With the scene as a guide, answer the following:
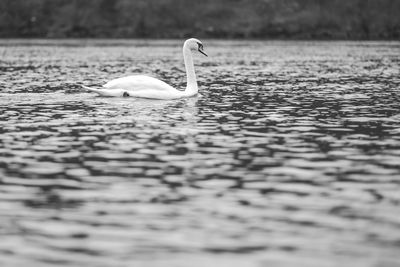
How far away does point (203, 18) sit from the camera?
18388cm

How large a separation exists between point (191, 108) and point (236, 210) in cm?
1400

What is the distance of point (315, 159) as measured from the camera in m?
16.2

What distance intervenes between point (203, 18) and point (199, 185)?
6759 inches

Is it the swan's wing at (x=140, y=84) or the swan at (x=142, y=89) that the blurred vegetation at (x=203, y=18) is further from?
the swan's wing at (x=140, y=84)

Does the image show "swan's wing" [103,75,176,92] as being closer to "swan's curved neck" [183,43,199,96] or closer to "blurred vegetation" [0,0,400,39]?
"swan's curved neck" [183,43,199,96]

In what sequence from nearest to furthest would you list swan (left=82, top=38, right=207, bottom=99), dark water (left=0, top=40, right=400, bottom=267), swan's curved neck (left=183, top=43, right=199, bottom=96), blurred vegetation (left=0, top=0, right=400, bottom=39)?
dark water (left=0, top=40, right=400, bottom=267) < swan (left=82, top=38, right=207, bottom=99) < swan's curved neck (left=183, top=43, right=199, bottom=96) < blurred vegetation (left=0, top=0, right=400, bottom=39)

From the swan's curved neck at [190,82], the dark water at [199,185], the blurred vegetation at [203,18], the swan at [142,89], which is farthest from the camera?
the blurred vegetation at [203,18]

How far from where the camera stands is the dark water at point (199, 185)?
1036 cm

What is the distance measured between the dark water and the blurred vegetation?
147 m

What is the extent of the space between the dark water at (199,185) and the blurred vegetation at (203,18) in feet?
482

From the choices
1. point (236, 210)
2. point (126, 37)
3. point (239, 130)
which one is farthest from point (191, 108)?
point (126, 37)

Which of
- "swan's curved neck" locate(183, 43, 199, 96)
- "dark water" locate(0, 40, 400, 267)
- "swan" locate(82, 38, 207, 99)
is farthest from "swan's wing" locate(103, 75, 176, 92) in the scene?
"dark water" locate(0, 40, 400, 267)

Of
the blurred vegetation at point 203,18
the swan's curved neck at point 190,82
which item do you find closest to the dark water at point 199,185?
the swan's curved neck at point 190,82

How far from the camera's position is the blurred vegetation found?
174 metres
